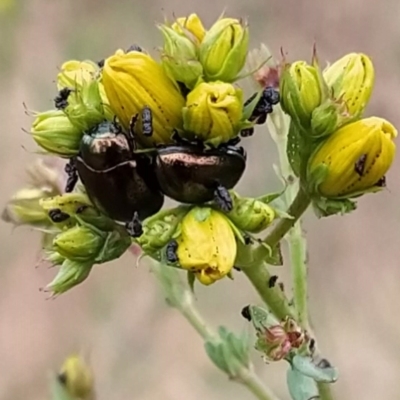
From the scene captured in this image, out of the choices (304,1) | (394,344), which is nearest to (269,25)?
(304,1)

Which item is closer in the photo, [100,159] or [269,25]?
[100,159]

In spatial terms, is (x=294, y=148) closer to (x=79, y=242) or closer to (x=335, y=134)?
(x=335, y=134)

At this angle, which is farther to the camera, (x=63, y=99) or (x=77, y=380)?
(x=77, y=380)

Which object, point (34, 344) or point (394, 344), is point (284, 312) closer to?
point (394, 344)

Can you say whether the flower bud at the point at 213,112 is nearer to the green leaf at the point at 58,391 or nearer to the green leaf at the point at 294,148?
the green leaf at the point at 294,148

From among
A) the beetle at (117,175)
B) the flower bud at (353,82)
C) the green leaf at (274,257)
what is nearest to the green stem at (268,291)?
the green leaf at (274,257)

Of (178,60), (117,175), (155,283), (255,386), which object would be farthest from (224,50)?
(155,283)

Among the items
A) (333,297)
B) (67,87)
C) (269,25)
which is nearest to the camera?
(67,87)
